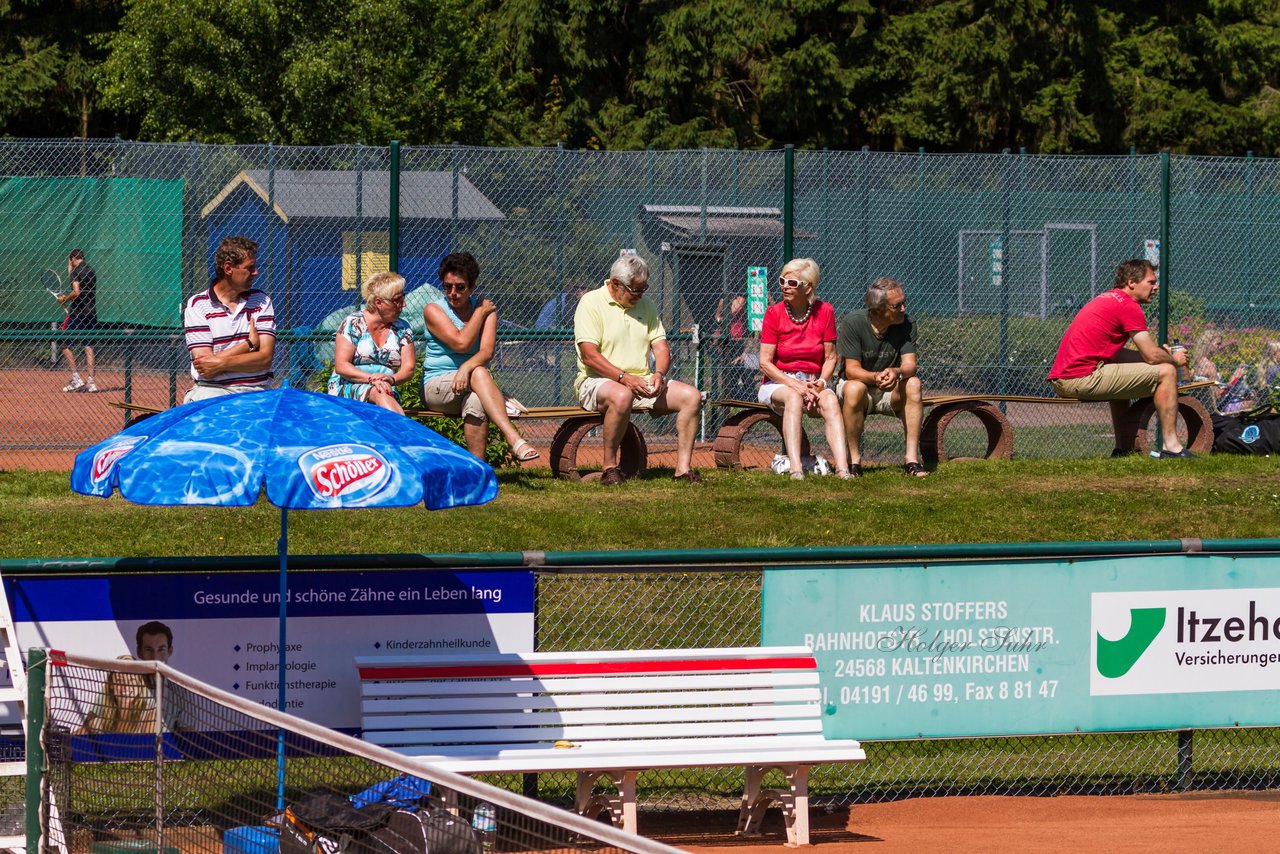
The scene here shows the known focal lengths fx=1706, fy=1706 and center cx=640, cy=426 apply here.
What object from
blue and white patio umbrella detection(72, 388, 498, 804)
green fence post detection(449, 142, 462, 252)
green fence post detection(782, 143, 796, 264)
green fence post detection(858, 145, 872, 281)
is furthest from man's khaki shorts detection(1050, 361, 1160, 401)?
blue and white patio umbrella detection(72, 388, 498, 804)

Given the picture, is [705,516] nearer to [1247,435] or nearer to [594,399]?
[594,399]

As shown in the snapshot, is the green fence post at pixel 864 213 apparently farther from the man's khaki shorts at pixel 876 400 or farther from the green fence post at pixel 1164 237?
the man's khaki shorts at pixel 876 400

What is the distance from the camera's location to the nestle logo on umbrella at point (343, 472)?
573cm

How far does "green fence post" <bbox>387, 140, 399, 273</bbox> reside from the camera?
12352mm

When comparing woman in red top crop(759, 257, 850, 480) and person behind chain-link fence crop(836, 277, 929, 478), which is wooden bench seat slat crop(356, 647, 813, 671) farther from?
person behind chain-link fence crop(836, 277, 929, 478)

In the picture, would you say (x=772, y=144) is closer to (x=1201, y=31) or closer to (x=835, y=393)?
(x=1201, y=31)

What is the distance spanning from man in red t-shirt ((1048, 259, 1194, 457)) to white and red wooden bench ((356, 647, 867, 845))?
5986 millimetres

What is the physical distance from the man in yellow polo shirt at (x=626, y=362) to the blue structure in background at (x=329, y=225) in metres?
2.77

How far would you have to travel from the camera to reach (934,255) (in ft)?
48.3

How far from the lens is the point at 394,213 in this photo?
40.7 feet

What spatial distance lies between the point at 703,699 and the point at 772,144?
87.1ft

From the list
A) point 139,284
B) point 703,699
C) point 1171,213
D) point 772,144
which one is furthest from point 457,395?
point 772,144

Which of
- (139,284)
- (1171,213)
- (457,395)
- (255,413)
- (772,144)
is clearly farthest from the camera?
(772,144)

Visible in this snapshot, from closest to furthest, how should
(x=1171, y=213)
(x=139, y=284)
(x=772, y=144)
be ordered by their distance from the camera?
(x=139, y=284)
(x=1171, y=213)
(x=772, y=144)
